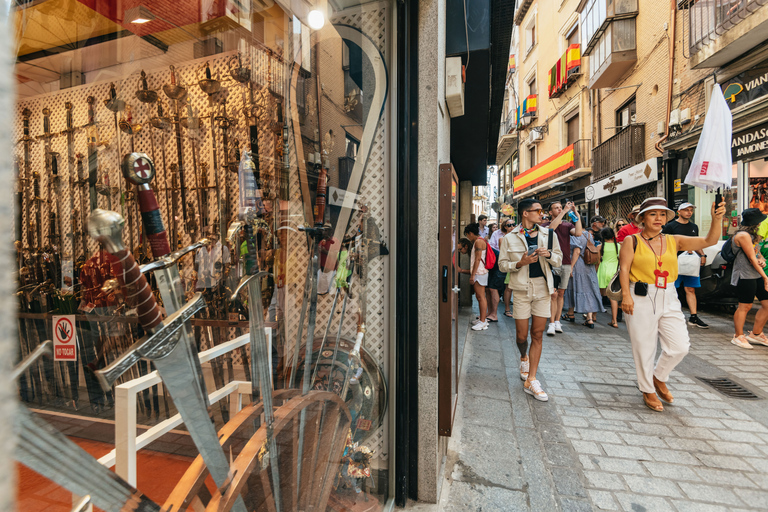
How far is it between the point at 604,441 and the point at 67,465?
10.9 ft

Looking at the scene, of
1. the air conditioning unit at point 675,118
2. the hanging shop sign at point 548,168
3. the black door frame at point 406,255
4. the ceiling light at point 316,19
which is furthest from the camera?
the hanging shop sign at point 548,168

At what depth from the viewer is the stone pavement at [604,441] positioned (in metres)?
2.34

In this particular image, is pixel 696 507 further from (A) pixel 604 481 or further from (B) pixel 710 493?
(A) pixel 604 481

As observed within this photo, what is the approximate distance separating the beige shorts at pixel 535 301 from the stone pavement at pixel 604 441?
765mm

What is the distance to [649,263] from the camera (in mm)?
3432

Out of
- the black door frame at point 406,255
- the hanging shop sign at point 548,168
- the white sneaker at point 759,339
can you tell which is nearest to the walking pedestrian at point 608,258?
the white sneaker at point 759,339

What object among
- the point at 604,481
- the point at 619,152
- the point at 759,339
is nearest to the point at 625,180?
the point at 619,152

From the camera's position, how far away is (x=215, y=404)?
103 cm

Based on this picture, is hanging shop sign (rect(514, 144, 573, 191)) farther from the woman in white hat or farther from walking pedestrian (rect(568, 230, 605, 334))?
the woman in white hat

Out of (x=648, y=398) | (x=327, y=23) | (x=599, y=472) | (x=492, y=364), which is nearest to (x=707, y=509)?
(x=599, y=472)

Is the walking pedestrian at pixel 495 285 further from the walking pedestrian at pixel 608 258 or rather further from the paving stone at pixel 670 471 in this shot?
the paving stone at pixel 670 471

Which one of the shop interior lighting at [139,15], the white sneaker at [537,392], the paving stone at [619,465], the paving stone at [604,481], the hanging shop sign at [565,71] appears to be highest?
the hanging shop sign at [565,71]

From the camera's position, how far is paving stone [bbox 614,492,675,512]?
88.3 inches

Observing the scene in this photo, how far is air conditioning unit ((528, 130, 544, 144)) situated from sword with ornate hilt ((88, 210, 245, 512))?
22.6 m
